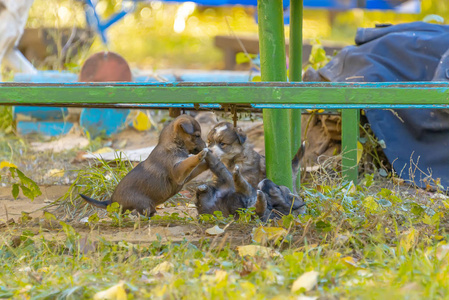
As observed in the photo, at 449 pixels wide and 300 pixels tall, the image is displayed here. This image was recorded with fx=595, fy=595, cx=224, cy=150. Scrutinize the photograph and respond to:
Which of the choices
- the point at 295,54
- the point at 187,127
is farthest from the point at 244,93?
the point at 295,54

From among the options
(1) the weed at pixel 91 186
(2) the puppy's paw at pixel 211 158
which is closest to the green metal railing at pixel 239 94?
(2) the puppy's paw at pixel 211 158

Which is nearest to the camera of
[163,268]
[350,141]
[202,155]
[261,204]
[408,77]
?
[163,268]

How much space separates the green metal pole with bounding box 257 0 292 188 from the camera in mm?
4230

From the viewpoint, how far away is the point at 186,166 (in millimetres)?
4379

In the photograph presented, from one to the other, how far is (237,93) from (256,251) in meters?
0.95

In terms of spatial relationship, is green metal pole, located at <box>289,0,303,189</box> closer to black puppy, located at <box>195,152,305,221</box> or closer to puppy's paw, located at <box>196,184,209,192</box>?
black puppy, located at <box>195,152,305,221</box>

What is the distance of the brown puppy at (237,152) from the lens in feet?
15.6

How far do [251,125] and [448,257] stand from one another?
206 inches

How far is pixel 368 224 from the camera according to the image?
381cm

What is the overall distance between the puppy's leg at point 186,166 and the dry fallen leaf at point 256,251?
1.05m

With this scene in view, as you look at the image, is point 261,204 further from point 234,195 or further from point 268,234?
point 268,234

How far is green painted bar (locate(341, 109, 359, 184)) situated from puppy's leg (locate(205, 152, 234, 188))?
1618 millimetres

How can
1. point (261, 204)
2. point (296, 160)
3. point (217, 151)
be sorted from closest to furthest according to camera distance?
point (261, 204) < point (217, 151) < point (296, 160)

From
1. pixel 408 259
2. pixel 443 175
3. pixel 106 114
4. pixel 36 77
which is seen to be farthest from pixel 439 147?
pixel 36 77
